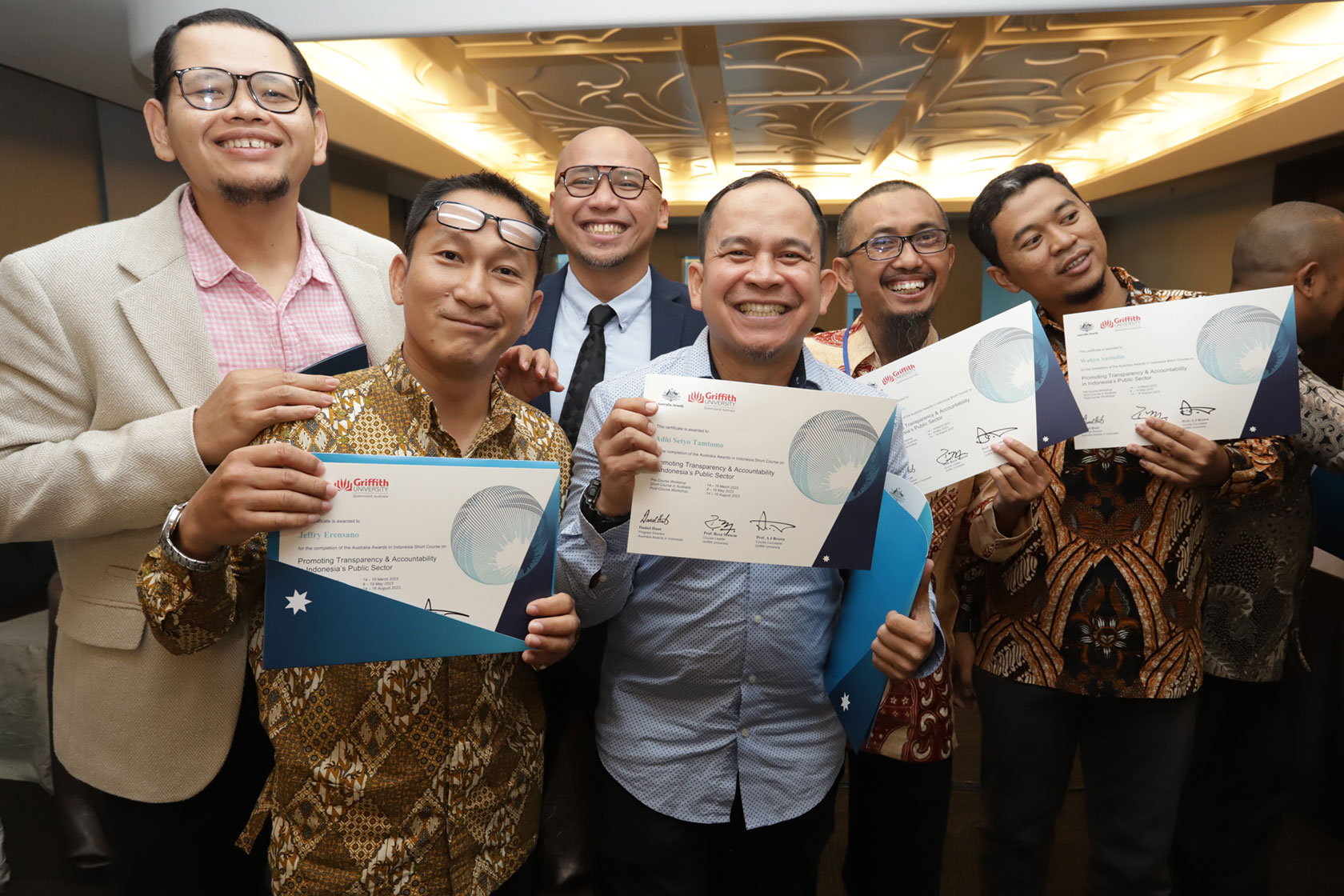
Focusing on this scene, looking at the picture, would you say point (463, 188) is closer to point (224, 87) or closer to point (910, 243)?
point (224, 87)

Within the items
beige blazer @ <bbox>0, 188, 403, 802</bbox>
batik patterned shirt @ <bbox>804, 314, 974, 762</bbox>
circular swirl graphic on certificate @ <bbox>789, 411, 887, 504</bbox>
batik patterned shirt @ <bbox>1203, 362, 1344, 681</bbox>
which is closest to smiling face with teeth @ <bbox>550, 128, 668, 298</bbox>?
batik patterned shirt @ <bbox>804, 314, 974, 762</bbox>

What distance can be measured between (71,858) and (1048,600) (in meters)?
3.59

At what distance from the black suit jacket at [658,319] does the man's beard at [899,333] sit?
1.83ft

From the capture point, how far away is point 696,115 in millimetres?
6703

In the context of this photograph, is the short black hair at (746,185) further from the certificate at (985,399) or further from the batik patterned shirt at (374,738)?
the batik patterned shirt at (374,738)

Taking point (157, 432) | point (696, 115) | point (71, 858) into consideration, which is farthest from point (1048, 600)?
point (696, 115)

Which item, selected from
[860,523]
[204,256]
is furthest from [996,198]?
[204,256]

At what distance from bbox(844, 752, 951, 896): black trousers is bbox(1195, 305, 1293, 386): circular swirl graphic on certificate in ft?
3.70

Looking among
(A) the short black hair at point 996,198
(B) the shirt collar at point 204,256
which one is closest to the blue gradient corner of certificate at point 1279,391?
(A) the short black hair at point 996,198

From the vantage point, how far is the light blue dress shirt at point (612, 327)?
2.26 metres

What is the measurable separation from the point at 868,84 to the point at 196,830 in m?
6.33

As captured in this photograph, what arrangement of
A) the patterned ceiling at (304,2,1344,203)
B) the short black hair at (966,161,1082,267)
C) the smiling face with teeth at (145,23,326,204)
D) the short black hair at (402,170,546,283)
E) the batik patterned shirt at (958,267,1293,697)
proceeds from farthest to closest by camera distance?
the patterned ceiling at (304,2,1344,203) → the short black hair at (966,161,1082,267) → the batik patterned shirt at (958,267,1293,697) → the smiling face with teeth at (145,23,326,204) → the short black hair at (402,170,546,283)

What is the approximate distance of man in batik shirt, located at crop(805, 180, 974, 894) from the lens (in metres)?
1.76
